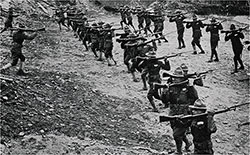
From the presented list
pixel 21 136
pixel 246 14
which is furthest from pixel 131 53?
pixel 246 14

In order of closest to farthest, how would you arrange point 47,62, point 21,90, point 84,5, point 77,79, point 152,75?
point 21,90
point 152,75
point 77,79
point 47,62
point 84,5

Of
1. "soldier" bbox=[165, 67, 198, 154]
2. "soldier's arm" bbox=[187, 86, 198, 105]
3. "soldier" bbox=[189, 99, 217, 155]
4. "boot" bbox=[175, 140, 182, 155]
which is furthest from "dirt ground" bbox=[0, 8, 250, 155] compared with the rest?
"soldier" bbox=[189, 99, 217, 155]

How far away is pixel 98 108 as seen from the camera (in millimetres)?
9117

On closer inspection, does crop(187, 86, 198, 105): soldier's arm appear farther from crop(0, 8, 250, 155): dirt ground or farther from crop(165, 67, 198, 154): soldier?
crop(0, 8, 250, 155): dirt ground

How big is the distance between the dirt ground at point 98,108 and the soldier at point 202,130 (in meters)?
1.25

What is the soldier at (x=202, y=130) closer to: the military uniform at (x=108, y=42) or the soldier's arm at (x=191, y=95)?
the soldier's arm at (x=191, y=95)

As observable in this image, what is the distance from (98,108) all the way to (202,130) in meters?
3.56

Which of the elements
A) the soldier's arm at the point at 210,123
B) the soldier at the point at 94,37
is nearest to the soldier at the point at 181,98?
the soldier's arm at the point at 210,123

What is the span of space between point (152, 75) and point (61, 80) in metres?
2.84

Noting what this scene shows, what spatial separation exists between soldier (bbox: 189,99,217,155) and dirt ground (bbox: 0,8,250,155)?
125cm

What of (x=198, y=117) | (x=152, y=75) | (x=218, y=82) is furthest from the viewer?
(x=218, y=82)

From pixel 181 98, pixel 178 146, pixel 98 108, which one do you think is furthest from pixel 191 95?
pixel 98 108

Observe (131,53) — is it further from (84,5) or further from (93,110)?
(84,5)

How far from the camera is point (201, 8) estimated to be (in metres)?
28.0
